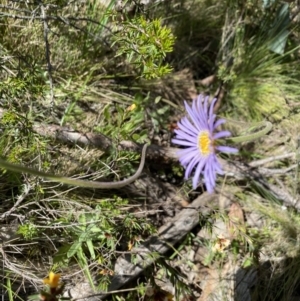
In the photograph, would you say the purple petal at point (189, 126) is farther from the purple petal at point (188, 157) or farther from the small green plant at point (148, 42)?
the small green plant at point (148, 42)

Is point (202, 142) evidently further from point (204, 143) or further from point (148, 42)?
point (148, 42)

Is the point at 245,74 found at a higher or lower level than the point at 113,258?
higher

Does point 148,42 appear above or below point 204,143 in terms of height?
above

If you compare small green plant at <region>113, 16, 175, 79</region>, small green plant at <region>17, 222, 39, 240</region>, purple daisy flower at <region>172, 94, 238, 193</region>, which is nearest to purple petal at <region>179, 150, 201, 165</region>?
purple daisy flower at <region>172, 94, 238, 193</region>

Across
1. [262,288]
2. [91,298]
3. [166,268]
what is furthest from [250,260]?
[91,298]

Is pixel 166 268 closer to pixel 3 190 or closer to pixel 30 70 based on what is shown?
pixel 3 190

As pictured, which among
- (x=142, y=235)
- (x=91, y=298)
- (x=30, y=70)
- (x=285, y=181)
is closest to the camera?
(x=30, y=70)

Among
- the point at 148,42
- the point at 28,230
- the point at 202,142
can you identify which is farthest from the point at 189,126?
the point at 28,230

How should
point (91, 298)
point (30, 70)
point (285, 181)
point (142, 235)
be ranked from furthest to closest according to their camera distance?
point (285, 181), point (142, 235), point (91, 298), point (30, 70)
